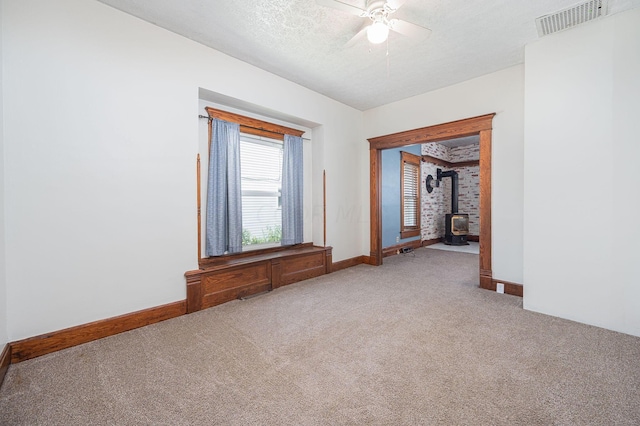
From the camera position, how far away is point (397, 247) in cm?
641

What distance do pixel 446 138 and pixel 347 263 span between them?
2.69 m

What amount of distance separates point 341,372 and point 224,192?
2486mm

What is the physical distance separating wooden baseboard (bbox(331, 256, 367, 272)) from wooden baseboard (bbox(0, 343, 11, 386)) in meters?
3.64

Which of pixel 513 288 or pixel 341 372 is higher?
pixel 513 288

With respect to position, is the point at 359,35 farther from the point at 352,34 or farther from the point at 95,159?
the point at 95,159

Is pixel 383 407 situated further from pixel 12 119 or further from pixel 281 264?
pixel 12 119

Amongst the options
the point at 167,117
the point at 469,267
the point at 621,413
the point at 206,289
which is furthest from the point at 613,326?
the point at 167,117

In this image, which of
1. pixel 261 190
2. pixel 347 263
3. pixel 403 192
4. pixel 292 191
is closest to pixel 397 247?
pixel 403 192

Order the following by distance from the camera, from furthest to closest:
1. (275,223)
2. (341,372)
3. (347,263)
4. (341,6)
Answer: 1. (347,263)
2. (275,223)
3. (341,6)
4. (341,372)

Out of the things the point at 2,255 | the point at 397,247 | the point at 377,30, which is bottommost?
the point at 397,247

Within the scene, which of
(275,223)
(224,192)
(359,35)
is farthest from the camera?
(275,223)

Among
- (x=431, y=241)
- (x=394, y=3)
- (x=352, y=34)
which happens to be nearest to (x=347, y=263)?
(x=352, y=34)

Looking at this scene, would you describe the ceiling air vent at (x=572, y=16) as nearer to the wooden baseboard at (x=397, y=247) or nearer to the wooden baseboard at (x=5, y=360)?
the wooden baseboard at (x=397, y=247)

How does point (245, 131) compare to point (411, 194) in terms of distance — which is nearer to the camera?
point (245, 131)
